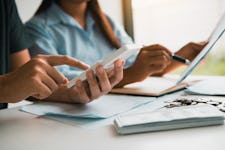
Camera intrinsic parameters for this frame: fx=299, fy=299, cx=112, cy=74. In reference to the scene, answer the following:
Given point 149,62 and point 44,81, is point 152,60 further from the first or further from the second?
point 44,81

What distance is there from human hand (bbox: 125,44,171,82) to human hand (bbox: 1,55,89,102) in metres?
0.34

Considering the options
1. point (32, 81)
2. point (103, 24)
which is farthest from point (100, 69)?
point (103, 24)

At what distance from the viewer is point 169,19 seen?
6.48 ft

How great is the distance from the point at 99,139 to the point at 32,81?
0.67ft

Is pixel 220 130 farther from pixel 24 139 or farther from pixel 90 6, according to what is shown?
pixel 90 6

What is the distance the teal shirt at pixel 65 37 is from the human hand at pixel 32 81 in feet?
1.61

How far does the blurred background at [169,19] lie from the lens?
171cm

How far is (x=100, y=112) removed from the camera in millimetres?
633

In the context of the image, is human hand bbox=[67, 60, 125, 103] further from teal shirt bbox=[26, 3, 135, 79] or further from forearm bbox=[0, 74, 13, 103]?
teal shirt bbox=[26, 3, 135, 79]

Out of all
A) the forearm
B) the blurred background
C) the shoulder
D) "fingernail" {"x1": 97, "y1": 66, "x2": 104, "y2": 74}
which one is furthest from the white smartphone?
the blurred background

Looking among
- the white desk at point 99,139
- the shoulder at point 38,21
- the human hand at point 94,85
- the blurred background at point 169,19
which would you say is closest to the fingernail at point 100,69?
the human hand at point 94,85

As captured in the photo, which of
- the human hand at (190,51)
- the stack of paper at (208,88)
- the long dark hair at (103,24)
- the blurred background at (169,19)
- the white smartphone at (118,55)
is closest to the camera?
the white smartphone at (118,55)

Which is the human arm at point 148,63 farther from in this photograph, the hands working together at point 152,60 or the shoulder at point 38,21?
the shoulder at point 38,21

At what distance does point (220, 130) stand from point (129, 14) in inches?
66.8
